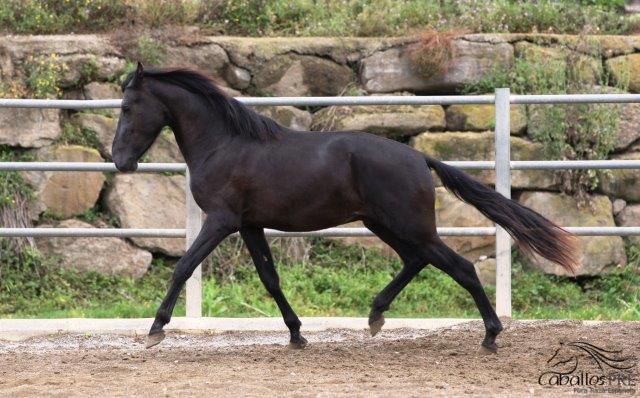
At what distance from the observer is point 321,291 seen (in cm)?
870

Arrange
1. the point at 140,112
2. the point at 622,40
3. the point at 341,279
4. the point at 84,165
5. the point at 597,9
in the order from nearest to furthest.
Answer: the point at 140,112, the point at 84,165, the point at 341,279, the point at 622,40, the point at 597,9

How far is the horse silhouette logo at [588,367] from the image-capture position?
5219 mm

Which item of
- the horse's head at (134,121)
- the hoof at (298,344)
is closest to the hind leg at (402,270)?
the hoof at (298,344)

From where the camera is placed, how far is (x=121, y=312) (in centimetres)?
785

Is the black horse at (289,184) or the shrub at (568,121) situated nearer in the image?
the black horse at (289,184)

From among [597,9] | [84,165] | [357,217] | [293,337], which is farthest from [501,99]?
[597,9]

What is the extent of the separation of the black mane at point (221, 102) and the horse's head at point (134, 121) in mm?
60

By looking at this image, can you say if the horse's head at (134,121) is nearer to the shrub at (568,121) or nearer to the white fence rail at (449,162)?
the white fence rail at (449,162)

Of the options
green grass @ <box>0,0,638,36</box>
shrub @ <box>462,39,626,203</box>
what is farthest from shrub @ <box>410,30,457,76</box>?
green grass @ <box>0,0,638,36</box>

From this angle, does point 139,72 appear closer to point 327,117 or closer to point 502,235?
point 502,235

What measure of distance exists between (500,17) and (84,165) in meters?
4.69

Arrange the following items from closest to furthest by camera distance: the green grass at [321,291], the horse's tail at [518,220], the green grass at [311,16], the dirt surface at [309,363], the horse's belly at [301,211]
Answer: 1. the dirt surface at [309,363]
2. the horse's belly at [301,211]
3. the horse's tail at [518,220]
4. the green grass at [321,291]
5. the green grass at [311,16]

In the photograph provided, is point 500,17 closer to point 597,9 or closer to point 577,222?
point 597,9

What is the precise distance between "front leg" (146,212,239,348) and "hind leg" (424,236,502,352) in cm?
120
